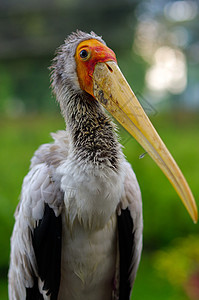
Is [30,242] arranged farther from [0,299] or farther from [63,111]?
[0,299]

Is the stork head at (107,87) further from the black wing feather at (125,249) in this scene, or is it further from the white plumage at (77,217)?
the black wing feather at (125,249)

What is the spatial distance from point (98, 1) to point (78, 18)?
19.0 inches

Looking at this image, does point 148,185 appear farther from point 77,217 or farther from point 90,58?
point 90,58

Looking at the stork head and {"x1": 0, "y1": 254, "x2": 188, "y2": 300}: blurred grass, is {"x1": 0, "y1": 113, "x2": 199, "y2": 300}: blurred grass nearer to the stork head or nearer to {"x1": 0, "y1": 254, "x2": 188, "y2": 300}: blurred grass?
{"x1": 0, "y1": 254, "x2": 188, "y2": 300}: blurred grass

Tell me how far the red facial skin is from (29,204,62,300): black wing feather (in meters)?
0.49

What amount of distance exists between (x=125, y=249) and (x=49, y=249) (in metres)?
0.33

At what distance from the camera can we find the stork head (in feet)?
3.94

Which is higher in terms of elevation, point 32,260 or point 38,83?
point 38,83

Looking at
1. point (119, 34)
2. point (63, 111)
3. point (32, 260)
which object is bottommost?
point (32, 260)

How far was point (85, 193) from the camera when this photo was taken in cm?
138

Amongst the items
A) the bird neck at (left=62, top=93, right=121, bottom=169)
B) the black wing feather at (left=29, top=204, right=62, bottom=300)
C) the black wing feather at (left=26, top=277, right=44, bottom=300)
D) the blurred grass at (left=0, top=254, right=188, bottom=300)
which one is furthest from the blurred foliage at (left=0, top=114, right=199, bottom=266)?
the bird neck at (left=62, top=93, right=121, bottom=169)

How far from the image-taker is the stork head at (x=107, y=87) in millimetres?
1202

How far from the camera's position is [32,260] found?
1.57m

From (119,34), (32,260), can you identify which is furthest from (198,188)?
(119,34)
